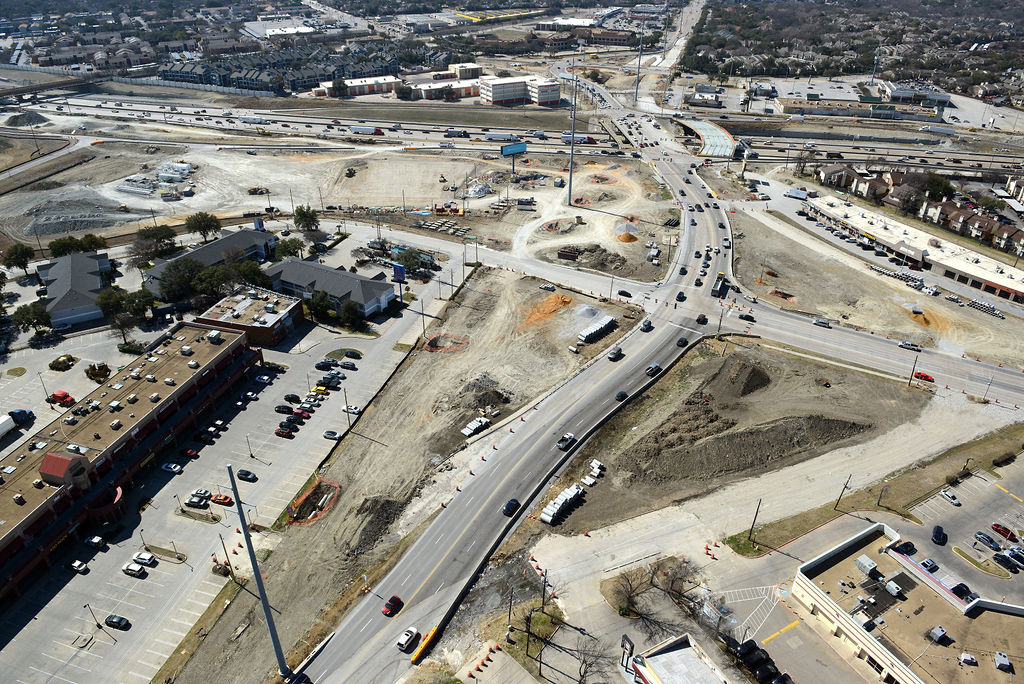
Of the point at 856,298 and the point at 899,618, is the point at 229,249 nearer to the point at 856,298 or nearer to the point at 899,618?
the point at 899,618

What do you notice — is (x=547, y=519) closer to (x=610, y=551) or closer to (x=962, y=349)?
(x=610, y=551)

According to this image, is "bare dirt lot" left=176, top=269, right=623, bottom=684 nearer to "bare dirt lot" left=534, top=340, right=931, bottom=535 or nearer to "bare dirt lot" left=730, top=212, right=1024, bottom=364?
"bare dirt lot" left=534, top=340, right=931, bottom=535

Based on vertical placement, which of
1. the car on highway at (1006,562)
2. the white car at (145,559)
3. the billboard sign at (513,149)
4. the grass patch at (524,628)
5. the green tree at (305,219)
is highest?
the billboard sign at (513,149)

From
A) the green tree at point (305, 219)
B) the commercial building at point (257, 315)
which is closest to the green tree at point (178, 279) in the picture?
the commercial building at point (257, 315)

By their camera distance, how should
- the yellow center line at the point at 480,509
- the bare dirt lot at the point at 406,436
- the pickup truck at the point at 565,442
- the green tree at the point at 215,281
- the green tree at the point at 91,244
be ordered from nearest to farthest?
the yellow center line at the point at 480,509
the bare dirt lot at the point at 406,436
the pickup truck at the point at 565,442
the green tree at the point at 215,281
the green tree at the point at 91,244

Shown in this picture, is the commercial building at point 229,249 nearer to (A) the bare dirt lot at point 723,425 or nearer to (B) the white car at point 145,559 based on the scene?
(B) the white car at point 145,559

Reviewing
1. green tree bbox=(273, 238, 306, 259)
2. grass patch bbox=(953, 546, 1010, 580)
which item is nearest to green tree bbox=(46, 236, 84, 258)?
green tree bbox=(273, 238, 306, 259)

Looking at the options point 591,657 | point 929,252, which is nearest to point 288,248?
point 591,657
